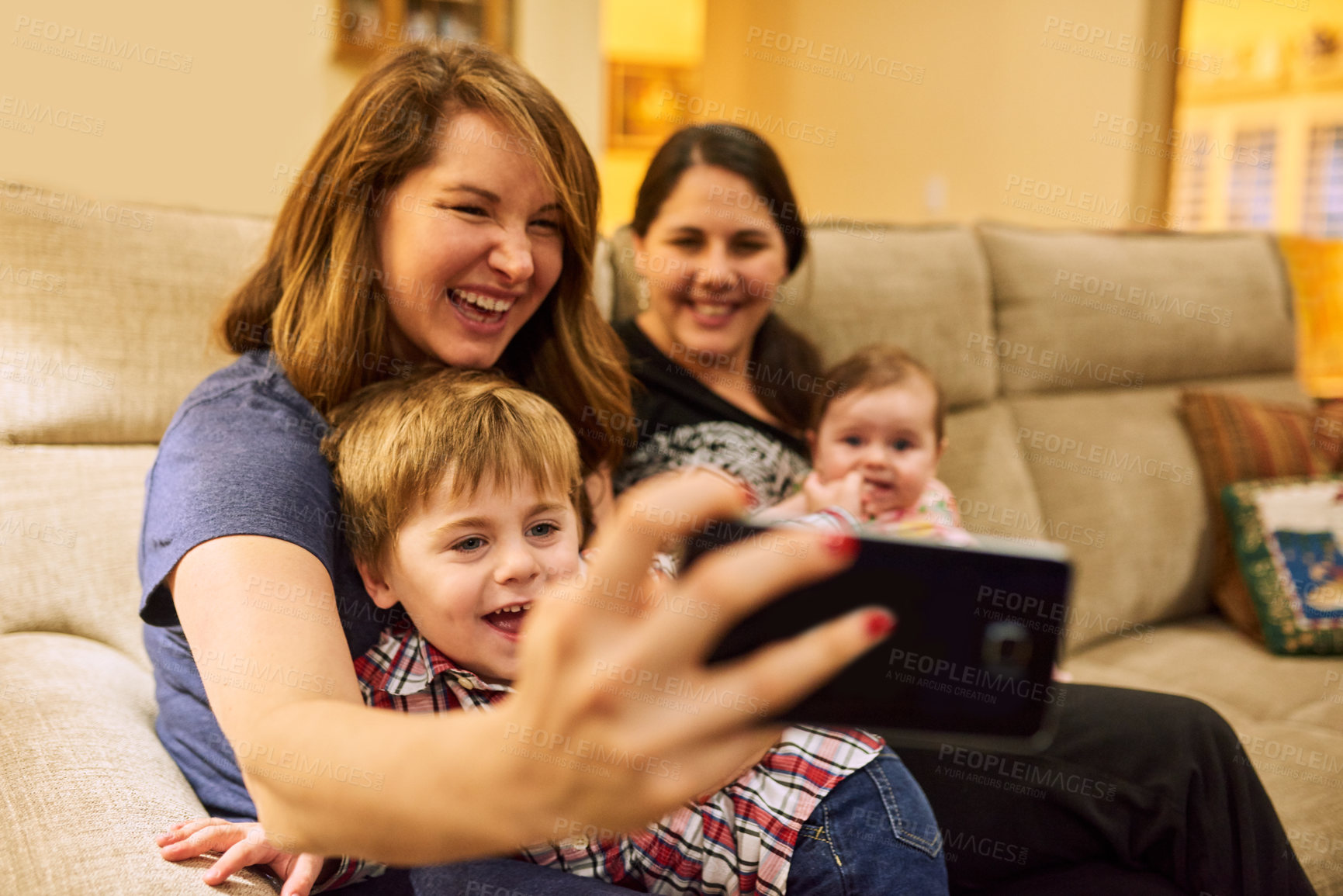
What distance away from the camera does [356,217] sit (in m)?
1.02

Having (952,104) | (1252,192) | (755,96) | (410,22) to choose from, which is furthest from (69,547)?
(1252,192)

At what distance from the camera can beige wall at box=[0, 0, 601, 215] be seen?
2.45 m

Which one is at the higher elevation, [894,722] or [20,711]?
[894,722]

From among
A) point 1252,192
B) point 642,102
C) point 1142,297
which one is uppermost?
point 642,102

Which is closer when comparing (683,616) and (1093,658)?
(683,616)

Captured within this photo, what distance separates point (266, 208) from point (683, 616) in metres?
2.85

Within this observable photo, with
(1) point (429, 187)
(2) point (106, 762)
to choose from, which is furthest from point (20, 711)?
(1) point (429, 187)

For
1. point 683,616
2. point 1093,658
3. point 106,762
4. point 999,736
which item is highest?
point 683,616

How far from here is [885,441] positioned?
4.92 ft

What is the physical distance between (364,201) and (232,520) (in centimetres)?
44

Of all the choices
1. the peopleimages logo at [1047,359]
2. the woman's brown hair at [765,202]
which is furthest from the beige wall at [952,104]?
the woman's brown hair at [765,202]

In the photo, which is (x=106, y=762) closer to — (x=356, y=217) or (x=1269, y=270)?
(x=356, y=217)

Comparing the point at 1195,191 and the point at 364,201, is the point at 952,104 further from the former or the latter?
the point at 364,201

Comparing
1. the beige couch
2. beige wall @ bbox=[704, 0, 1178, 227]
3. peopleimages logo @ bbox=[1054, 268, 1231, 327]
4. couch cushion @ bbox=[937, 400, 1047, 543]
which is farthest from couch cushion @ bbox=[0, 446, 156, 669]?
beige wall @ bbox=[704, 0, 1178, 227]
